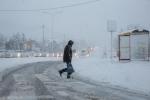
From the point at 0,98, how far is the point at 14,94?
1009mm

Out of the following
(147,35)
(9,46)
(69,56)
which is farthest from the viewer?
(9,46)

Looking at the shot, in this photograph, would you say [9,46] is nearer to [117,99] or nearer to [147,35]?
[147,35]

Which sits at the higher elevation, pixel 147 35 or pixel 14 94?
pixel 147 35

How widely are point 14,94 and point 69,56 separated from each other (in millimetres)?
7806

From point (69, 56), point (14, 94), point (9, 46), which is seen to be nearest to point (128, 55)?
point (69, 56)

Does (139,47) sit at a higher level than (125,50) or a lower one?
higher

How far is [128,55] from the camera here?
32.7m

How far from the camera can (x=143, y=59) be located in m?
32.8

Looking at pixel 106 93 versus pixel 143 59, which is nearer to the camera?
pixel 106 93

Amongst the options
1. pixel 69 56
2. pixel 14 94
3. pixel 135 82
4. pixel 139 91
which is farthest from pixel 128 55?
pixel 14 94

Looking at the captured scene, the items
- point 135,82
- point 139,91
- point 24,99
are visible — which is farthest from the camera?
point 135,82

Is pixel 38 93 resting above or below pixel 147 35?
below

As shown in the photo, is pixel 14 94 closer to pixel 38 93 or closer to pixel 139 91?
pixel 38 93

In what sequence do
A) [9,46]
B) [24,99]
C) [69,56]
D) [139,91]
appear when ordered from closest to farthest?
[24,99] → [139,91] → [69,56] → [9,46]
